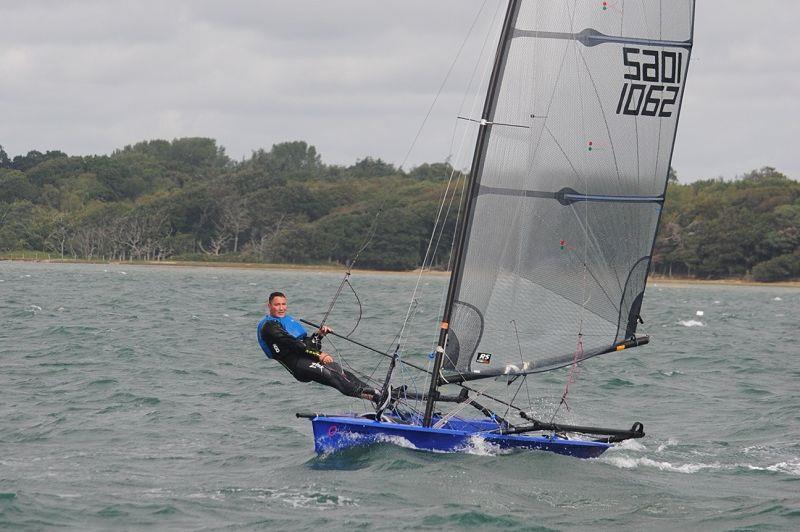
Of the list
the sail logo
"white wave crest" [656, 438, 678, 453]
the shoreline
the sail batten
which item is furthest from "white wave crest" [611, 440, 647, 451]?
the shoreline

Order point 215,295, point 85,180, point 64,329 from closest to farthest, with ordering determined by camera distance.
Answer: point 64,329 → point 215,295 → point 85,180

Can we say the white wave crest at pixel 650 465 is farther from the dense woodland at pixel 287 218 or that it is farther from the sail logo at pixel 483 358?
the dense woodland at pixel 287 218

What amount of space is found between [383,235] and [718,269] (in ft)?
72.1

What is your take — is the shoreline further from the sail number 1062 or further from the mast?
the mast

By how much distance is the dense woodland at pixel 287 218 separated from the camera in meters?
→ 79.7

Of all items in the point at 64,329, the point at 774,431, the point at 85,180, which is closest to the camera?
the point at 774,431

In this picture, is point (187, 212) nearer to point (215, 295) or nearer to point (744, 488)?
point (215, 295)

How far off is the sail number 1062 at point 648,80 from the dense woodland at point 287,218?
2399 inches

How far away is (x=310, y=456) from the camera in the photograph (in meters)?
11.1

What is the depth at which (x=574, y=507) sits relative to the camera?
9469 millimetres

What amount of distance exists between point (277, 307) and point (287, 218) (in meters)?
81.1

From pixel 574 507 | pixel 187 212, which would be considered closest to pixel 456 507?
pixel 574 507

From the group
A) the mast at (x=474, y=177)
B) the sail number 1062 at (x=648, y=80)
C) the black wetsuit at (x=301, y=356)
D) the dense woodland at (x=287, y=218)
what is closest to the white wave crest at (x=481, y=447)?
the mast at (x=474, y=177)

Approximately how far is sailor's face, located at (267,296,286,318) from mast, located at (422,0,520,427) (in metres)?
1.46
